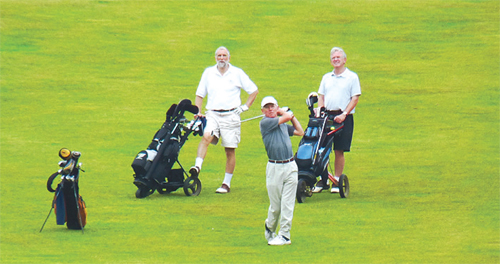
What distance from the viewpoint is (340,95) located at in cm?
1270

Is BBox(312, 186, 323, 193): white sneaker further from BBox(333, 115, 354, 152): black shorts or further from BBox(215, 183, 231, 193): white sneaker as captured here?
Answer: BBox(215, 183, 231, 193): white sneaker

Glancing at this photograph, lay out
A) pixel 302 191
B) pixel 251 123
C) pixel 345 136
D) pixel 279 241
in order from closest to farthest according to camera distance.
→ pixel 279 241, pixel 302 191, pixel 345 136, pixel 251 123

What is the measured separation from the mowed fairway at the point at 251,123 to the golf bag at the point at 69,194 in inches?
6.3

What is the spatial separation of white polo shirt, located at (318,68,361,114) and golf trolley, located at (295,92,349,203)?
0.21 meters

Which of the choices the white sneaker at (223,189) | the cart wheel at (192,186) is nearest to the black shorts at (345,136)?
the white sneaker at (223,189)

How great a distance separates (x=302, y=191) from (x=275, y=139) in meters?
2.45

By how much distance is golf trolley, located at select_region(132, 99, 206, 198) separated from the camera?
40.5 feet

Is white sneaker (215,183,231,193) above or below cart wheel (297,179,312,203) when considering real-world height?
below

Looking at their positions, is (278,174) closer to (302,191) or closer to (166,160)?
(302,191)

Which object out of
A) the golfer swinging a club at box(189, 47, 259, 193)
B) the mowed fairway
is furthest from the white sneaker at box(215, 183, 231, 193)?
the mowed fairway

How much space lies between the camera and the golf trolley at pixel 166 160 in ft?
40.5

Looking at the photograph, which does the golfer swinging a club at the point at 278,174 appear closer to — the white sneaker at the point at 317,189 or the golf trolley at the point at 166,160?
the golf trolley at the point at 166,160

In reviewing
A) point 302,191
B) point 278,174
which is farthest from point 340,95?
point 278,174

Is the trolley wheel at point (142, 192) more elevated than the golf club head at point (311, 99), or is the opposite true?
the golf club head at point (311, 99)
